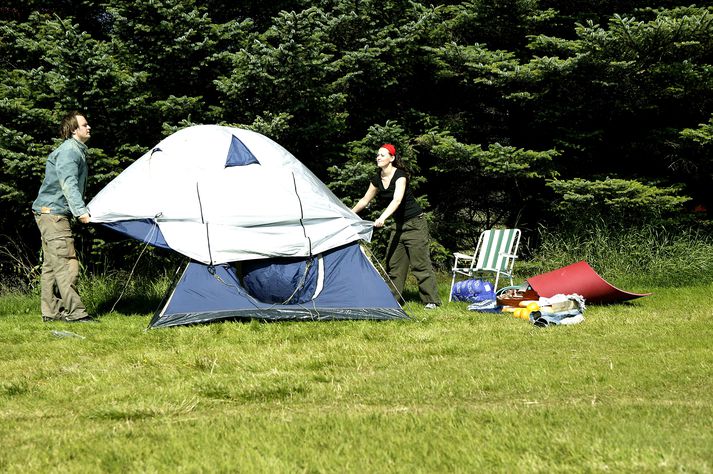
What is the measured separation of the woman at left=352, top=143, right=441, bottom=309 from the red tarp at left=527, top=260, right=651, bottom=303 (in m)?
0.98

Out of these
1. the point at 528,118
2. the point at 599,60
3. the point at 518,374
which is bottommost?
the point at 518,374

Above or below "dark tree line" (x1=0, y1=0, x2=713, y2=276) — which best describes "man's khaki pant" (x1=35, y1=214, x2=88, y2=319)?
below

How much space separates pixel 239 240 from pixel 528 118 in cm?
617

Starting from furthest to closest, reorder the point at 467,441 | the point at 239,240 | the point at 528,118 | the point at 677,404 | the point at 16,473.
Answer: the point at 528,118 < the point at 239,240 < the point at 677,404 < the point at 467,441 < the point at 16,473

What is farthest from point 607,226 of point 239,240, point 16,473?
point 16,473

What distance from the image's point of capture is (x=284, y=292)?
7.21 meters

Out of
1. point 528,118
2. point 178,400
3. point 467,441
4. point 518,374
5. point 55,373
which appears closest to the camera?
point 467,441

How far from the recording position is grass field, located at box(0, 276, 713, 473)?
322cm

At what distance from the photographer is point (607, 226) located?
1056 centimetres

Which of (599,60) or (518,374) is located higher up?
(599,60)

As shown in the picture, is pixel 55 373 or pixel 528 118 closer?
pixel 55 373

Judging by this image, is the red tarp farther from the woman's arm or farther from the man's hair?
the man's hair

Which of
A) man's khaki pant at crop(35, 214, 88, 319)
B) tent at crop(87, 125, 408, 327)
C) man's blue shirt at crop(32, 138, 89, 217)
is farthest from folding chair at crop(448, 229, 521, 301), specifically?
man's blue shirt at crop(32, 138, 89, 217)

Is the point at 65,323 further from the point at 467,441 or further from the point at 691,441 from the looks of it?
the point at 691,441
